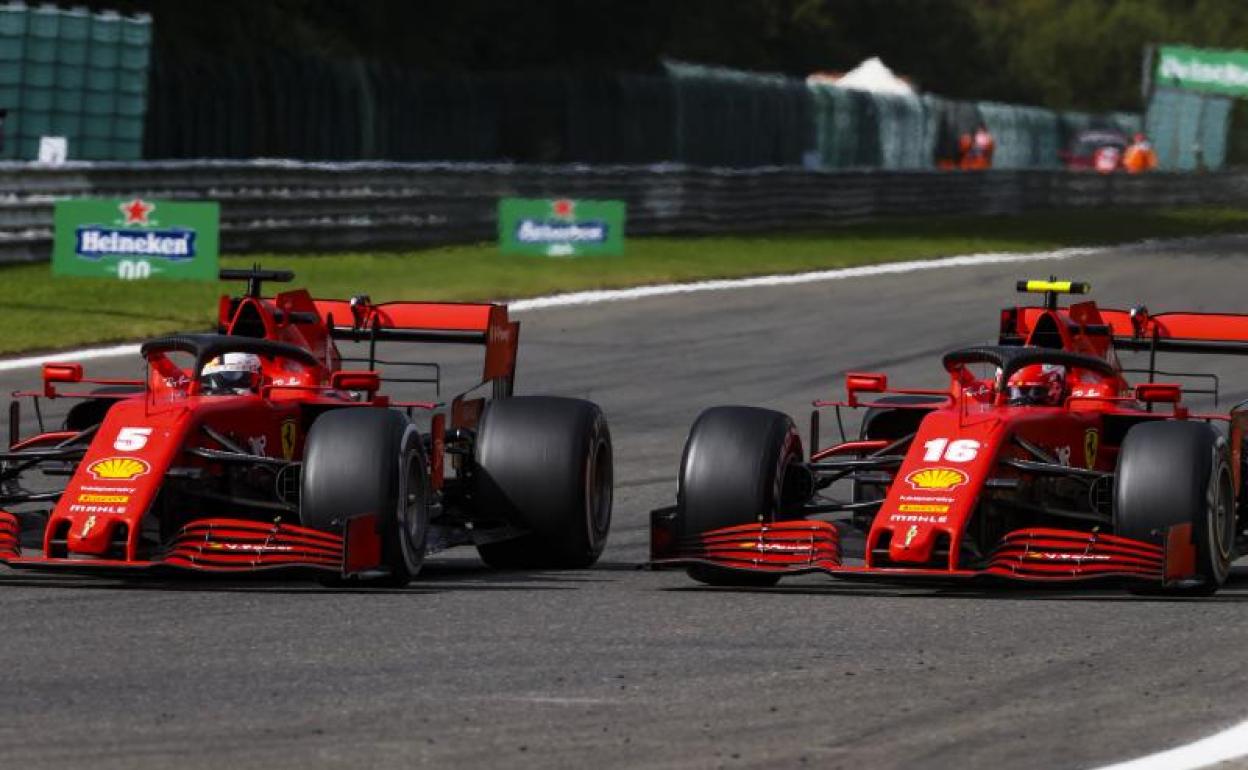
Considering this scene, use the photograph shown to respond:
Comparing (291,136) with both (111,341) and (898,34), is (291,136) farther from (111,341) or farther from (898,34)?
(898,34)

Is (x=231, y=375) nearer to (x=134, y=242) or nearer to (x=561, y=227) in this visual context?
(x=134, y=242)

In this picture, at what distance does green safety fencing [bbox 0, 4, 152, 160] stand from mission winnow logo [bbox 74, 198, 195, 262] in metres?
7.67

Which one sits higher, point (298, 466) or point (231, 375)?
point (231, 375)

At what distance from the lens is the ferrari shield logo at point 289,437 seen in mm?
11961

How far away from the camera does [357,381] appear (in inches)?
471

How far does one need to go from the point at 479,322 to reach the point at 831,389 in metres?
8.84

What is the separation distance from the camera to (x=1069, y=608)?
10648 millimetres

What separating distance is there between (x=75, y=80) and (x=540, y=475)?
24.9 meters

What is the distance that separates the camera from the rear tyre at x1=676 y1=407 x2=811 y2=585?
1145cm

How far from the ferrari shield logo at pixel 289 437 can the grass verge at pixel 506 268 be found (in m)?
11.7

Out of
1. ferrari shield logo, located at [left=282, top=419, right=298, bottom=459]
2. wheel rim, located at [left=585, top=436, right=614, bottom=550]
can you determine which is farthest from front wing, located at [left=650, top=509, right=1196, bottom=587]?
ferrari shield logo, located at [left=282, top=419, right=298, bottom=459]

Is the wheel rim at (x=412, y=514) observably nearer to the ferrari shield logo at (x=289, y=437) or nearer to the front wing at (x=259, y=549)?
the front wing at (x=259, y=549)

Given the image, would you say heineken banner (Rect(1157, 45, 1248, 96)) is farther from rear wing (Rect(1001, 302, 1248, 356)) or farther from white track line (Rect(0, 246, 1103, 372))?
rear wing (Rect(1001, 302, 1248, 356))

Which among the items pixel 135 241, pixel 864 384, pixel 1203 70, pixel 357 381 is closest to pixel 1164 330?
pixel 864 384
